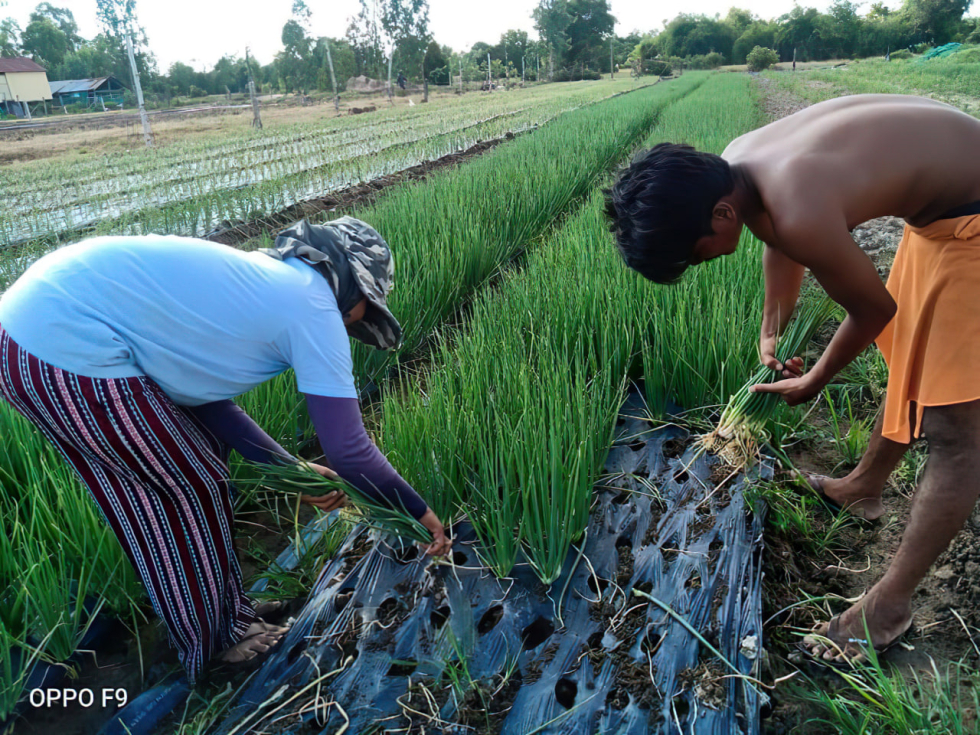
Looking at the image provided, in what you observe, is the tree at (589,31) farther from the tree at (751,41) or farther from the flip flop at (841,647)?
the flip flop at (841,647)

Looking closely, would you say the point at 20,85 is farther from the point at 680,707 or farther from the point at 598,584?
the point at 680,707

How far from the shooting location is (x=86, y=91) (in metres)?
31.6

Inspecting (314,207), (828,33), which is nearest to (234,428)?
(314,207)

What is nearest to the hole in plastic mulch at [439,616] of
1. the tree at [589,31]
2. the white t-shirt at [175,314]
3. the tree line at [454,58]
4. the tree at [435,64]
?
the white t-shirt at [175,314]

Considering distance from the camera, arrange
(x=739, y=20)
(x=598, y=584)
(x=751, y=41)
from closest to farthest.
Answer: (x=598, y=584), (x=751, y=41), (x=739, y=20)

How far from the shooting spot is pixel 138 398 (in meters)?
1.04

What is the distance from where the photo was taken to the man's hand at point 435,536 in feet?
3.97

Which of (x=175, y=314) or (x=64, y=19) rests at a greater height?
(x=64, y=19)

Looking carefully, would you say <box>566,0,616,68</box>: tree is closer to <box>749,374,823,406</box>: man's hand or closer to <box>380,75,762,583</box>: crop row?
<box>380,75,762,583</box>: crop row

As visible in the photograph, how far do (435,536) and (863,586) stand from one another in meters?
1.08

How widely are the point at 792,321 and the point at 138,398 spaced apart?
181cm

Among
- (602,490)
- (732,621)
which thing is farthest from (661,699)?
(602,490)

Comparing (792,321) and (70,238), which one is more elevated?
(70,238)

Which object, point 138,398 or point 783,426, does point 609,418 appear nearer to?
point 783,426
